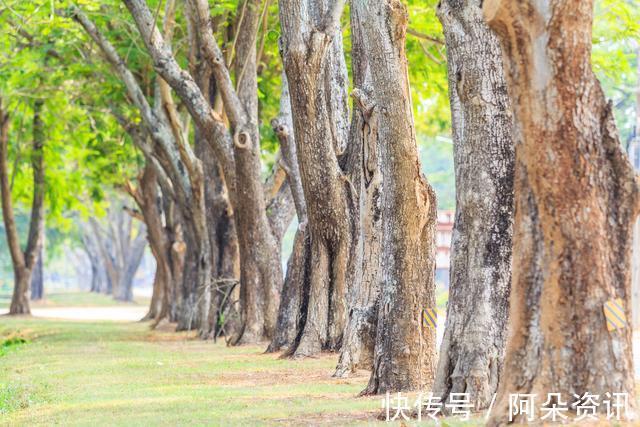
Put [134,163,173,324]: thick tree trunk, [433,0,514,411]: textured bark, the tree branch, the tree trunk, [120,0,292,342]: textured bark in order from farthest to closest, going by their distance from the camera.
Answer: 1. the tree trunk
2. the tree branch
3. [134,163,173,324]: thick tree trunk
4. [120,0,292,342]: textured bark
5. [433,0,514,411]: textured bark

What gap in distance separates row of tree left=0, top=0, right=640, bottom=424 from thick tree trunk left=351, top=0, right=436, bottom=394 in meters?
0.02

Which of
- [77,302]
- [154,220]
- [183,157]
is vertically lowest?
[77,302]

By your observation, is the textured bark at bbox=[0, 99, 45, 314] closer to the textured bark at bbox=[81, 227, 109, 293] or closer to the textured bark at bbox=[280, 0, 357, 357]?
the textured bark at bbox=[280, 0, 357, 357]

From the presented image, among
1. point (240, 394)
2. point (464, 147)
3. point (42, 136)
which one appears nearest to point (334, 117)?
point (240, 394)

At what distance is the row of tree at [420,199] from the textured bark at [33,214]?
1052 cm

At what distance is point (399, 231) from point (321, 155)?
4.30m

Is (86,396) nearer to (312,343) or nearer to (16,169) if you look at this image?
(312,343)

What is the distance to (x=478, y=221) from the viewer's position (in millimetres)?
8906

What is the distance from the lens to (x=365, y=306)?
1329cm

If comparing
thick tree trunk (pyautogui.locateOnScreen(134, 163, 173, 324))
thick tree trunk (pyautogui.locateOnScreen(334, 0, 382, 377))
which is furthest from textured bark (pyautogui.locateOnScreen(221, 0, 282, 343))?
thick tree trunk (pyautogui.locateOnScreen(134, 163, 173, 324))

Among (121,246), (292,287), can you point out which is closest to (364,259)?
(292,287)

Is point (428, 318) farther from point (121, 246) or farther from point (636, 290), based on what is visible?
point (121, 246)

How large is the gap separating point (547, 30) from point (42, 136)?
2685 cm

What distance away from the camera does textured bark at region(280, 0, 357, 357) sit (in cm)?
1475
